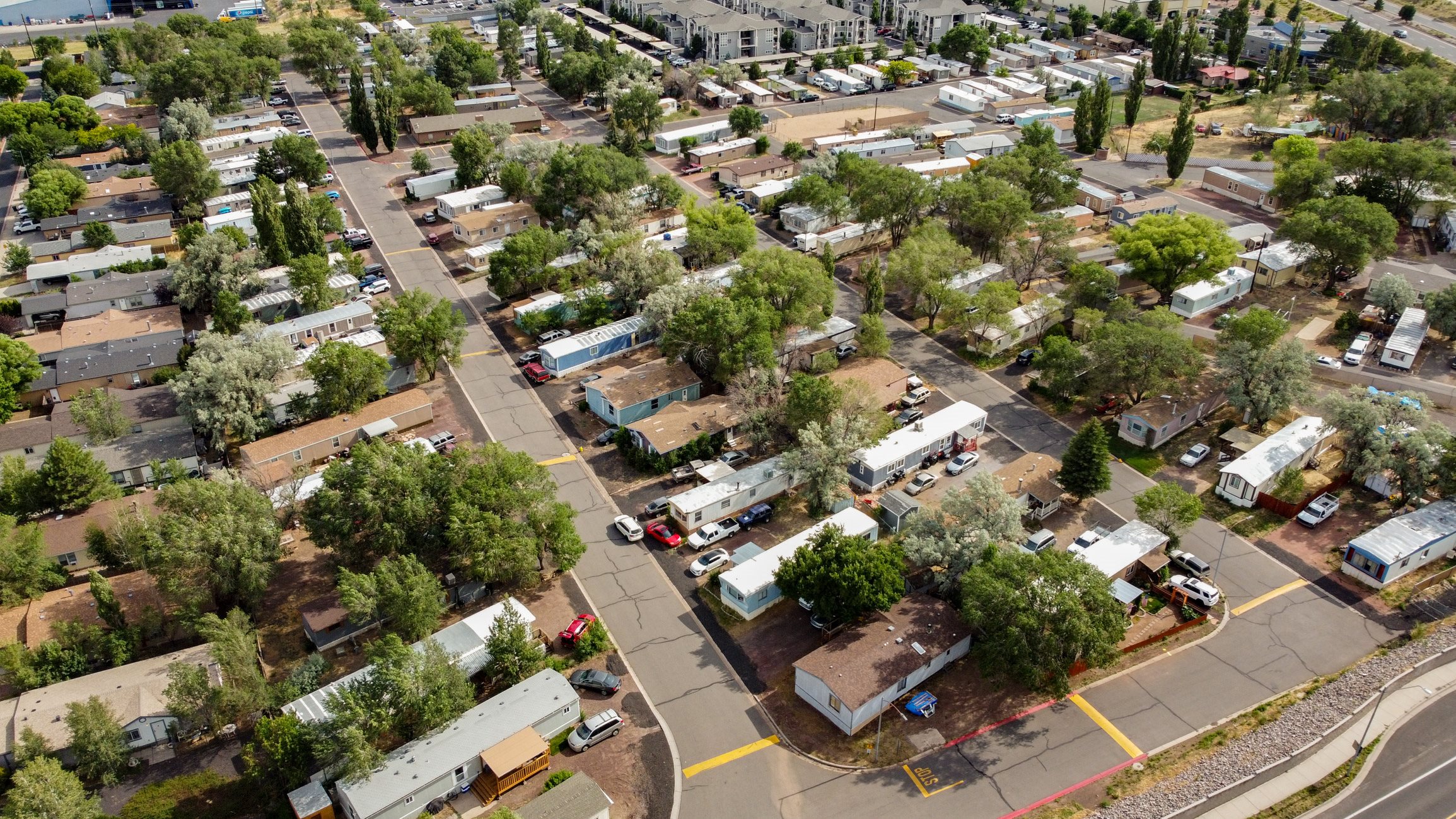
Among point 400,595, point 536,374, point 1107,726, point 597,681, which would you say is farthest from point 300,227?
point 1107,726

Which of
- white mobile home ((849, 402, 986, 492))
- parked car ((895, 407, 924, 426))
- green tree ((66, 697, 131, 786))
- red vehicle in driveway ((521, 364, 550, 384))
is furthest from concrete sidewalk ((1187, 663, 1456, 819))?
red vehicle in driveway ((521, 364, 550, 384))

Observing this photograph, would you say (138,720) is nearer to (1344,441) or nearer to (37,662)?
(37,662)

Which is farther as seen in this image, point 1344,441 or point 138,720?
point 1344,441

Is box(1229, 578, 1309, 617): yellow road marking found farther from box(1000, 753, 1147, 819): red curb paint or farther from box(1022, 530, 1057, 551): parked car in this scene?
box(1000, 753, 1147, 819): red curb paint

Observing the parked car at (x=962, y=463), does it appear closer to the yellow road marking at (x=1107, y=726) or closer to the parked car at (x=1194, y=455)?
the parked car at (x=1194, y=455)

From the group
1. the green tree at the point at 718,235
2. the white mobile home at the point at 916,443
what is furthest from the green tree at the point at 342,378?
the white mobile home at the point at 916,443

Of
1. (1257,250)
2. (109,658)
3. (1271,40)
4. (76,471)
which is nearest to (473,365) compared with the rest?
(76,471)

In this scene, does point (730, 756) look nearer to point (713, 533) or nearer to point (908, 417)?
point (713, 533)
